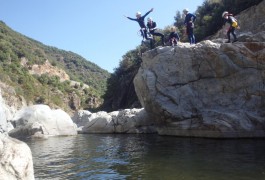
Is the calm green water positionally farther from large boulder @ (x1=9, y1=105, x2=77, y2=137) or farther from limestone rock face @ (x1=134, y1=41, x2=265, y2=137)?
large boulder @ (x1=9, y1=105, x2=77, y2=137)

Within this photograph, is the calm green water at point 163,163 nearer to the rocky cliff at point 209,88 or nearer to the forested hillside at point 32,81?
the rocky cliff at point 209,88

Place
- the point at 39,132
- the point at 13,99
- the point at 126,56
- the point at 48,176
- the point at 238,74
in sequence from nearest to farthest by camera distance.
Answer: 1. the point at 48,176
2. the point at 238,74
3. the point at 39,132
4. the point at 126,56
5. the point at 13,99

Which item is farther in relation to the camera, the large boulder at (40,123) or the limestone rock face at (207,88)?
the large boulder at (40,123)

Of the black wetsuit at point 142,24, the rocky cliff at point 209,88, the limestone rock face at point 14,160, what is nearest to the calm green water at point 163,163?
the rocky cliff at point 209,88

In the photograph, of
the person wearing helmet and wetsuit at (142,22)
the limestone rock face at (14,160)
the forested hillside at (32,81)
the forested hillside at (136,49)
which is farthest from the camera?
the forested hillside at (32,81)

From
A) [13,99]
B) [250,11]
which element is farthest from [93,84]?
[250,11]

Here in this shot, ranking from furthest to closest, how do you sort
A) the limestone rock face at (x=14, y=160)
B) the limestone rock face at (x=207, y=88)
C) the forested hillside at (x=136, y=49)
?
the forested hillside at (x=136, y=49)
the limestone rock face at (x=207, y=88)
the limestone rock face at (x=14, y=160)

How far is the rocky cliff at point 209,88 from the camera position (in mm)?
19078

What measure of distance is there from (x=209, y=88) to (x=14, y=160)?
53.0ft

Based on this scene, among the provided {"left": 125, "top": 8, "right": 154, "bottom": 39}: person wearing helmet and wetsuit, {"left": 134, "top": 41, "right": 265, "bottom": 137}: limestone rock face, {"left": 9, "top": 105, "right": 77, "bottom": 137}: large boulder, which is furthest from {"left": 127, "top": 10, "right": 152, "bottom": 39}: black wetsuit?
{"left": 9, "top": 105, "right": 77, "bottom": 137}: large boulder

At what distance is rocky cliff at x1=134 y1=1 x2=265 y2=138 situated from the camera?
1908cm

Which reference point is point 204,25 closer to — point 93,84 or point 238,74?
point 238,74

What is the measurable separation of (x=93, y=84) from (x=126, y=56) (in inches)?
2204

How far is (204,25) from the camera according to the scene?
4438cm
